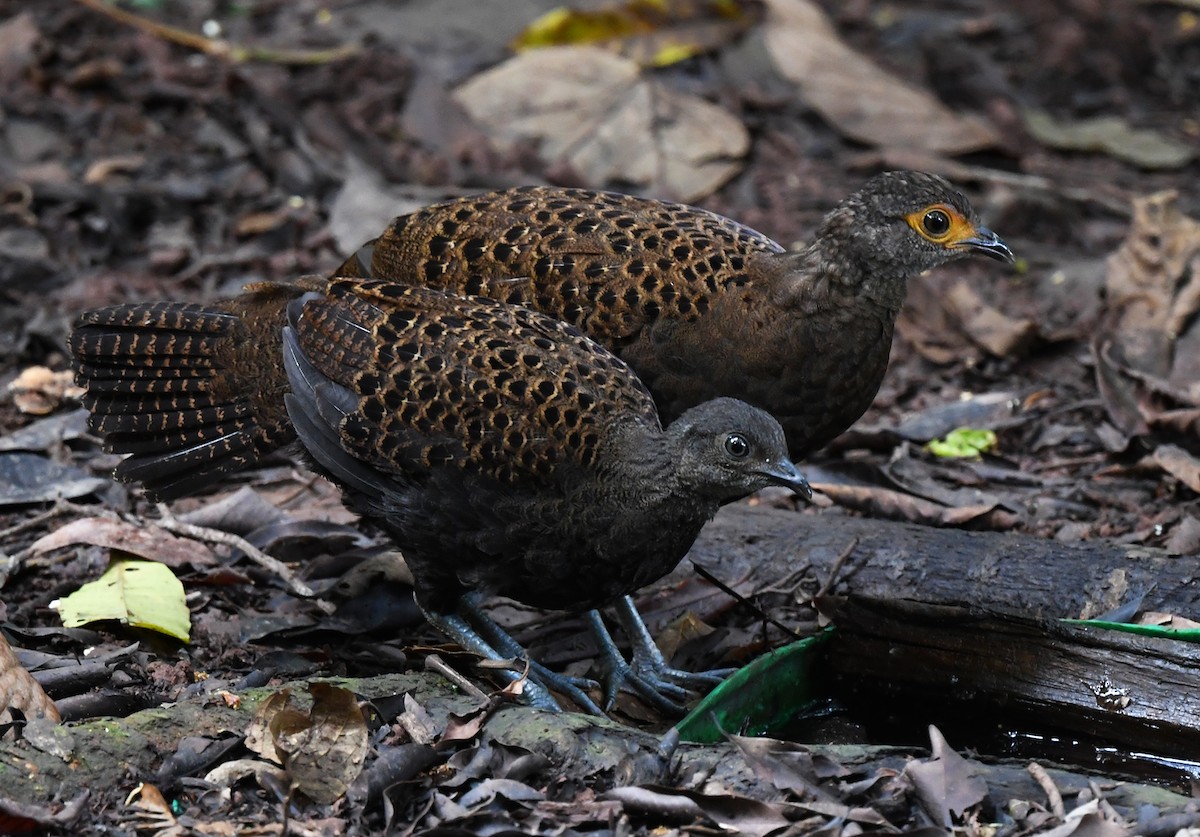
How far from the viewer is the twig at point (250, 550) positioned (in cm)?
569

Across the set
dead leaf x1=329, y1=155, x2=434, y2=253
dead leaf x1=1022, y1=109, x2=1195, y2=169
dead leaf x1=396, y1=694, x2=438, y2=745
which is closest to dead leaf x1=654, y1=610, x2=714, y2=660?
dead leaf x1=396, y1=694, x2=438, y2=745

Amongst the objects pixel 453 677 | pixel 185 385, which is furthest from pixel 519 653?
pixel 185 385

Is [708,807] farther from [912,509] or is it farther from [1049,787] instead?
[912,509]

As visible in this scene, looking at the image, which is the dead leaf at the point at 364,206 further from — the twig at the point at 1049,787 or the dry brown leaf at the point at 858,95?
the twig at the point at 1049,787

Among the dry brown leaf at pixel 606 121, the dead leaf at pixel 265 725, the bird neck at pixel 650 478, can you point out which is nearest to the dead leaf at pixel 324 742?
the dead leaf at pixel 265 725

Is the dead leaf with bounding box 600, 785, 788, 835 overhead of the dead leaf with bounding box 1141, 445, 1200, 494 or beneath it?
overhead

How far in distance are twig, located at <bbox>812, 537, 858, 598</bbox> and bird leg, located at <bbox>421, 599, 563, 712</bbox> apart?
3.57ft

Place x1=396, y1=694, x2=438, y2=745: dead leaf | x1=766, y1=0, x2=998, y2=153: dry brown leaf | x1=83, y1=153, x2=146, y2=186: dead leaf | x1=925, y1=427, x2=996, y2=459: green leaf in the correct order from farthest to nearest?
x1=766, y1=0, x2=998, y2=153: dry brown leaf, x1=83, y1=153, x2=146, y2=186: dead leaf, x1=925, y1=427, x2=996, y2=459: green leaf, x1=396, y1=694, x2=438, y2=745: dead leaf

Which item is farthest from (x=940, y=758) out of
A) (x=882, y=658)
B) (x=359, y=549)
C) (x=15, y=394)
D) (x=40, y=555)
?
(x=15, y=394)

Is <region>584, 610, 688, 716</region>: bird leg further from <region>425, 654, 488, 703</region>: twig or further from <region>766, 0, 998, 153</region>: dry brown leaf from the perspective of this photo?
<region>766, 0, 998, 153</region>: dry brown leaf

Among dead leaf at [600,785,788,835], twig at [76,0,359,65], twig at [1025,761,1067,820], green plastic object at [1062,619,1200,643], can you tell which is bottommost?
dead leaf at [600,785,788,835]

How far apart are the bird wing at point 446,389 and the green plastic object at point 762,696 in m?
0.82

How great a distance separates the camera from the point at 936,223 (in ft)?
18.3

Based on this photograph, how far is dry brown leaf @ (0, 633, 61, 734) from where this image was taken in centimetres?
442
